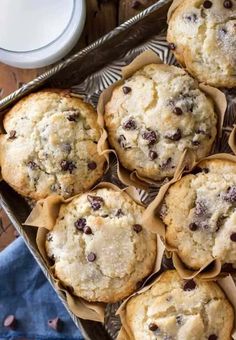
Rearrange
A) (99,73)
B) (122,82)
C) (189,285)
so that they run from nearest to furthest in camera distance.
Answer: (189,285) < (122,82) < (99,73)

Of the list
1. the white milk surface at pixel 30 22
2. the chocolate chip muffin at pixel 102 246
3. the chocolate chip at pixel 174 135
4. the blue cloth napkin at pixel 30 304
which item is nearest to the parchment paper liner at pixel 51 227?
the chocolate chip muffin at pixel 102 246

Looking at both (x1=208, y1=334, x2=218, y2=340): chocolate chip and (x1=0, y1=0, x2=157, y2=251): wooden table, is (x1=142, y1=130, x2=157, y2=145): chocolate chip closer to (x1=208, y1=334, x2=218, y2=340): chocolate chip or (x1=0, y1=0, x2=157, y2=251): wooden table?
(x1=0, y1=0, x2=157, y2=251): wooden table

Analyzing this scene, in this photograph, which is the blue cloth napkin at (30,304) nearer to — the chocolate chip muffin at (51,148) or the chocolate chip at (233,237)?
the chocolate chip muffin at (51,148)

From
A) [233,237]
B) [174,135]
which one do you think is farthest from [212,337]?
[174,135]

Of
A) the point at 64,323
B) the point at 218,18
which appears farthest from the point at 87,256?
the point at 218,18

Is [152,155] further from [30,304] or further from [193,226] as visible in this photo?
[30,304]

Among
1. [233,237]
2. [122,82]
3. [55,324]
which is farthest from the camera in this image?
[55,324]

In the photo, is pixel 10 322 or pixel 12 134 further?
pixel 10 322
